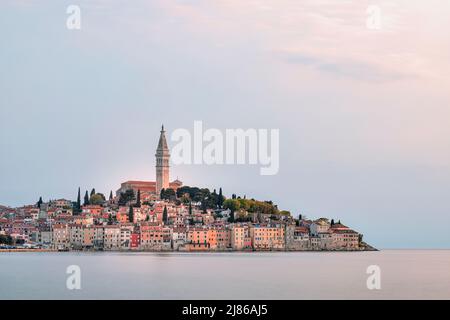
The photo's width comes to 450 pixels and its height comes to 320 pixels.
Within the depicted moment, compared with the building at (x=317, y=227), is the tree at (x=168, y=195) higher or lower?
higher

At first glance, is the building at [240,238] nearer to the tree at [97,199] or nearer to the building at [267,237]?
the building at [267,237]

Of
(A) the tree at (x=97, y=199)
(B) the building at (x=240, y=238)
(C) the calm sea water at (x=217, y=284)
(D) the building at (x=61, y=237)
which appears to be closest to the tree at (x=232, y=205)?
(B) the building at (x=240, y=238)

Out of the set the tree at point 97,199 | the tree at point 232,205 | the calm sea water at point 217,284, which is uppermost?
the tree at point 97,199

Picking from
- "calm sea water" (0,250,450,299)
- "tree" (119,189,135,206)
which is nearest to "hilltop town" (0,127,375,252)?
"tree" (119,189,135,206)

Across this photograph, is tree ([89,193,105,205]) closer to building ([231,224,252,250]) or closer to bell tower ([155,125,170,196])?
bell tower ([155,125,170,196])

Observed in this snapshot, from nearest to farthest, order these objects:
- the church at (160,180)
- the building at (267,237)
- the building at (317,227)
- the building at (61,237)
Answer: the building at (61,237) → the building at (267,237) → the building at (317,227) → the church at (160,180)

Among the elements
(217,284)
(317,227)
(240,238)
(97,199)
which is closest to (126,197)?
(97,199)

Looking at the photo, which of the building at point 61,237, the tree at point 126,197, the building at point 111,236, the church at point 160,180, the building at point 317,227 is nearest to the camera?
the building at point 111,236
